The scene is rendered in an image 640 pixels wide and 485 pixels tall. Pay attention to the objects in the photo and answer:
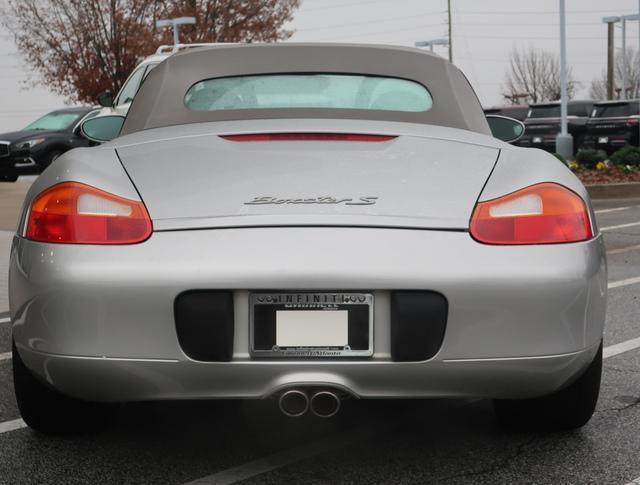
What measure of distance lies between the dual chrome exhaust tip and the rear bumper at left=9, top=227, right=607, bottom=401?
3.4 inches

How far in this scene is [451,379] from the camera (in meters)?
3.12

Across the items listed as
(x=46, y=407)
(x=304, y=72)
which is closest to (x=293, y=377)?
(x=46, y=407)

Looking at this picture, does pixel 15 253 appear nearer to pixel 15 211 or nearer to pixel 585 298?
pixel 585 298

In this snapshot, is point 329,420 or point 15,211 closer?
point 329,420

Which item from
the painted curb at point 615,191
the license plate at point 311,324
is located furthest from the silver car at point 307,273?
the painted curb at point 615,191

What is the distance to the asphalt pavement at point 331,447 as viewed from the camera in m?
3.36

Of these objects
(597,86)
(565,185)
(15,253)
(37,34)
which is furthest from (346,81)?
(597,86)

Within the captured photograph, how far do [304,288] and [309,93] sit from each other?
1.45 meters

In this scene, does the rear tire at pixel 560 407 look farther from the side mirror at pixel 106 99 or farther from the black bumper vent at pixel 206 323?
the side mirror at pixel 106 99

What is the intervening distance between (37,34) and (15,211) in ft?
84.2

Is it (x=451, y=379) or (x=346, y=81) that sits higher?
(x=346, y=81)

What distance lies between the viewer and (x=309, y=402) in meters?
3.18

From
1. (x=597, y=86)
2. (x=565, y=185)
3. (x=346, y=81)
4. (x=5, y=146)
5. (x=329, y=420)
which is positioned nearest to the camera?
(x=565, y=185)

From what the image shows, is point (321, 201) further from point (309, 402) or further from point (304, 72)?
point (304, 72)
